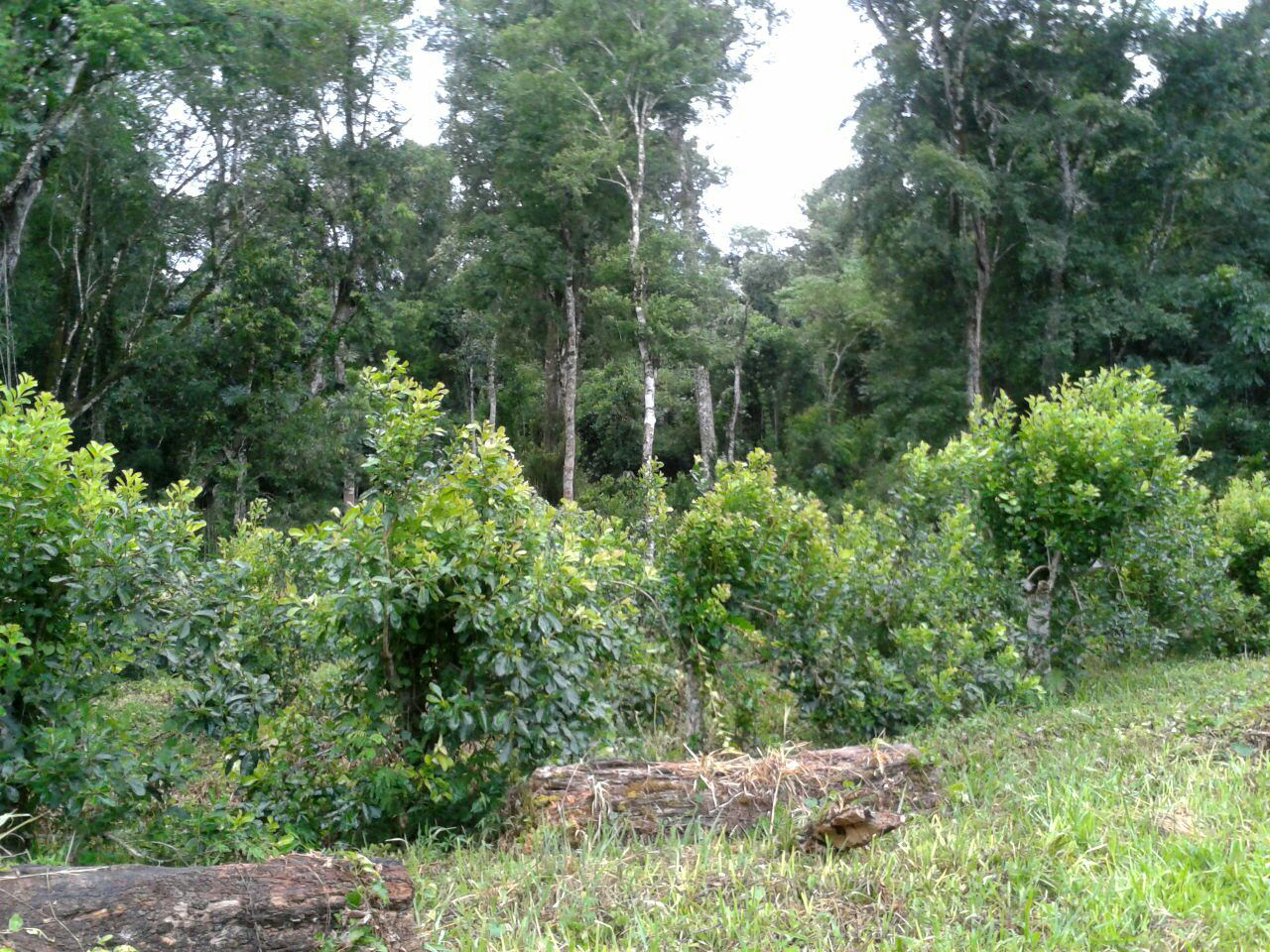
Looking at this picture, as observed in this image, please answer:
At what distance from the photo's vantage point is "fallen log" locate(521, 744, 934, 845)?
14.6 ft

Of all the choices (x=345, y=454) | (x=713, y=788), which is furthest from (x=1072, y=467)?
(x=345, y=454)

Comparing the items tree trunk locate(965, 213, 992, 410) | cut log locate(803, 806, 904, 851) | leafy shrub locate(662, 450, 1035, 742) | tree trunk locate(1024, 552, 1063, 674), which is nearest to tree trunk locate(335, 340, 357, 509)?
tree trunk locate(965, 213, 992, 410)

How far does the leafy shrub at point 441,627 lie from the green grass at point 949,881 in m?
0.53

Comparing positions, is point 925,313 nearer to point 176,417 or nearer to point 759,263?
point 759,263

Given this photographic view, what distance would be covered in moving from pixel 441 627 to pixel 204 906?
2270 mm

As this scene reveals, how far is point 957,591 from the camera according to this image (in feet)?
26.1

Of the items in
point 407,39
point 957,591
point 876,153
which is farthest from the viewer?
point 876,153

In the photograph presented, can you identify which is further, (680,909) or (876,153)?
(876,153)

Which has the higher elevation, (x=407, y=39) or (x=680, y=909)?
(x=407, y=39)

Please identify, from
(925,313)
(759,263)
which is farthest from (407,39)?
(759,263)

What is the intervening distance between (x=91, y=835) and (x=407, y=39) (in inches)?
841

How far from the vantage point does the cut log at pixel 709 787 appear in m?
4.45

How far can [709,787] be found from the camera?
4562 millimetres

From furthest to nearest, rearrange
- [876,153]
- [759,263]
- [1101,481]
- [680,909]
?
[759,263] → [876,153] → [1101,481] → [680,909]
